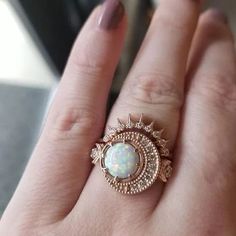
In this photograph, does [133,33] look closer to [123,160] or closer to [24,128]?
[24,128]

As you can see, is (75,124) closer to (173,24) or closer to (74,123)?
(74,123)

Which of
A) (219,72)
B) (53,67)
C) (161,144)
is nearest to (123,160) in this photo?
(161,144)

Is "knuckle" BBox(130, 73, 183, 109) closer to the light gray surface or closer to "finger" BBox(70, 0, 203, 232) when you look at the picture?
"finger" BBox(70, 0, 203, 232)

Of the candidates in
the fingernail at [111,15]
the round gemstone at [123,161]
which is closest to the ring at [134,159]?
the round gemstone at [123,161]

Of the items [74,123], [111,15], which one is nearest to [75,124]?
[74,123]

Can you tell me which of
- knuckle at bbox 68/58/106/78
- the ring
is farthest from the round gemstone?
knuckle at bbox 68/58/106/78

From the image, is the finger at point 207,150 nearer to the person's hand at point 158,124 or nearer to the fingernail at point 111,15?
the person's hand at point 158,124

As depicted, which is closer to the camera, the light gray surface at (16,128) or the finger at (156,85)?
the finger at (156,85)
